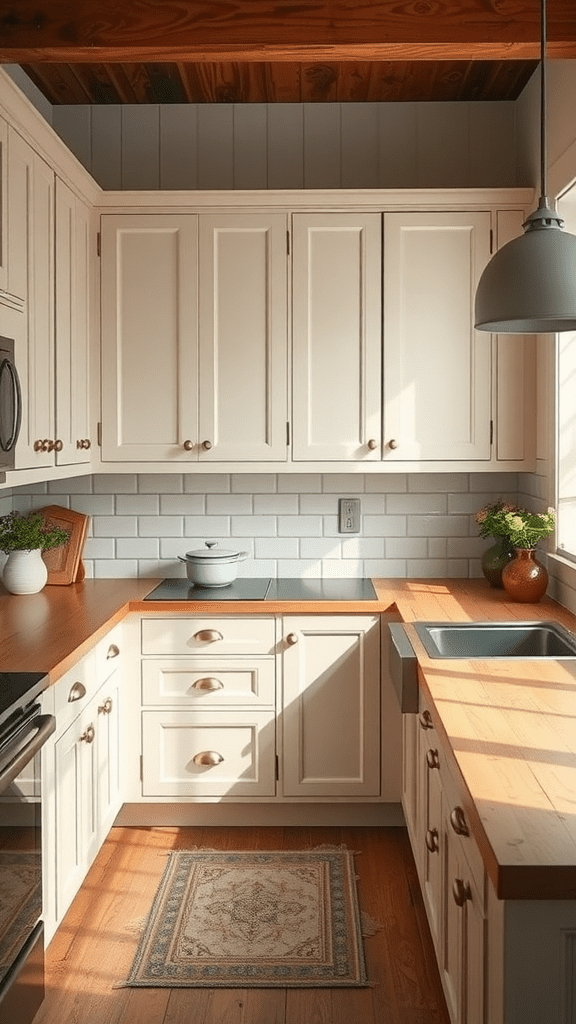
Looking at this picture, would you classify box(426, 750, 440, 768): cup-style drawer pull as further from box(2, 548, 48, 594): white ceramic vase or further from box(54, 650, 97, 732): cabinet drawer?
box(2, 548, 48, 594): white ceramic vase

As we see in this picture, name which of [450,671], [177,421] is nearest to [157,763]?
[177,421]

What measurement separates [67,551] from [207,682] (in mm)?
822

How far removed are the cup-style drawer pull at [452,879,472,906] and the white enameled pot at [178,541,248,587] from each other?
1.97 m

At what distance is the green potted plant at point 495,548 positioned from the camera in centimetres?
367

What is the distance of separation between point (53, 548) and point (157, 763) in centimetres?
95

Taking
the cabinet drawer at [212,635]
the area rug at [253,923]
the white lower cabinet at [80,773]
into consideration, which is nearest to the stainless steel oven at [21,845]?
the white lower cabinet at [80,773]

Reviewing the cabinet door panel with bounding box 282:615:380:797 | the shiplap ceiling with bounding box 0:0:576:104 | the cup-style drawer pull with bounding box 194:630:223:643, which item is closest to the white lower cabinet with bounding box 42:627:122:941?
the cup-style drawer pull with bounding box 194:630:223:643

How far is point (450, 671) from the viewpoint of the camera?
2.52m

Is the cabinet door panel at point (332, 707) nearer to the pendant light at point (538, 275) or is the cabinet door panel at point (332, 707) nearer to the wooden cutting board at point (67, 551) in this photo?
the wooden cutting board at point (67, 551)

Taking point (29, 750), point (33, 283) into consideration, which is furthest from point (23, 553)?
point (29, 750)

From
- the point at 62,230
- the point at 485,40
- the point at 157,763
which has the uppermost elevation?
the point at 485,40

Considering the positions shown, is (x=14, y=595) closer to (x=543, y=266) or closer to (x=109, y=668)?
(x=109, y=668)

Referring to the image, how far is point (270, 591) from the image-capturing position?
3.77 meters

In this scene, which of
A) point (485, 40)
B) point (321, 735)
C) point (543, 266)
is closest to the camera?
point (543, 266)
